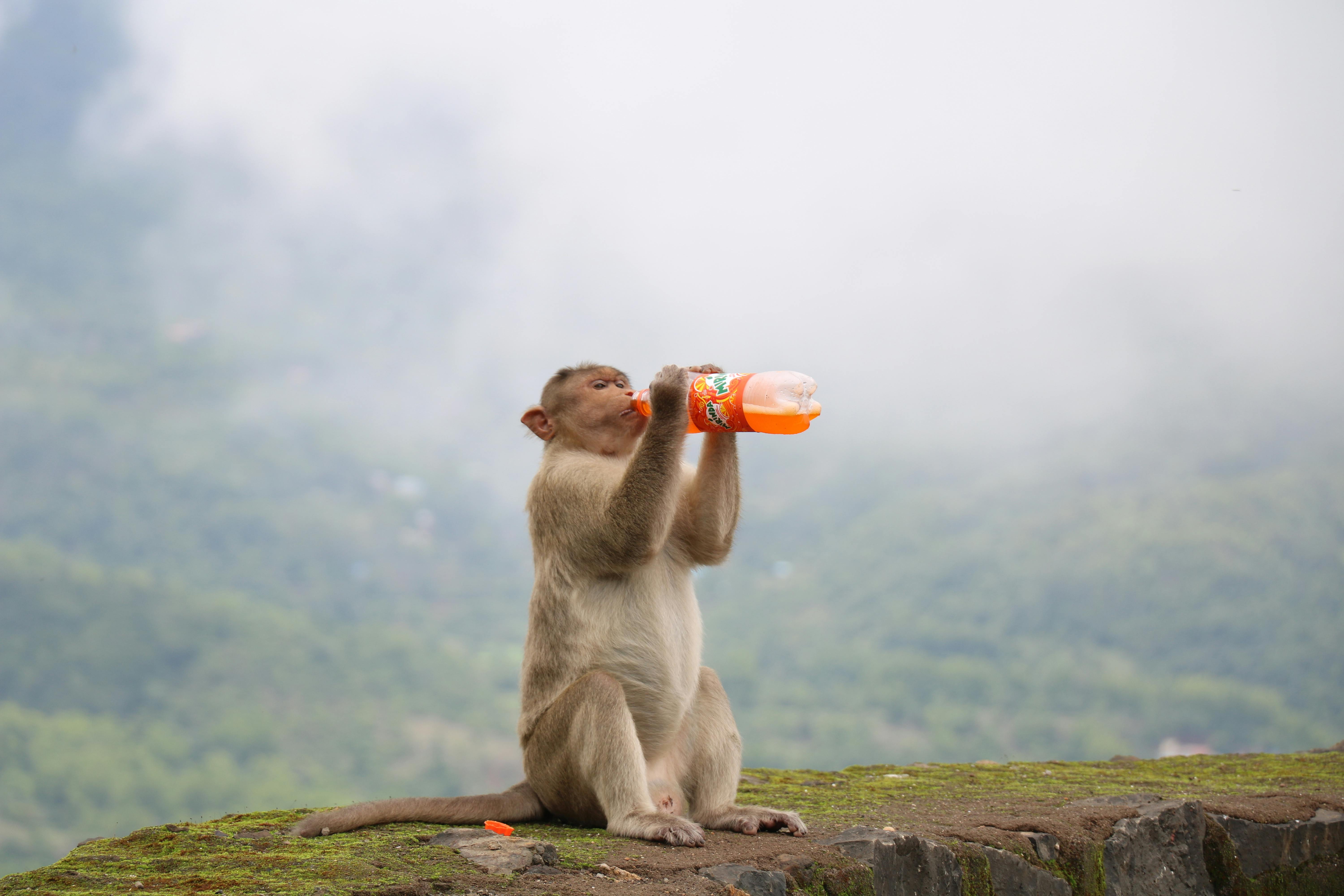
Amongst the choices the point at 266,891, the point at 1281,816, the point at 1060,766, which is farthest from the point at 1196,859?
the point at 266,891

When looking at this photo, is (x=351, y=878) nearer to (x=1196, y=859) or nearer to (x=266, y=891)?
(x=266, y=891)

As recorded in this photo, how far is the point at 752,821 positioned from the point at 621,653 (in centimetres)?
109

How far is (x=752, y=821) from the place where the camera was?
17.7ft

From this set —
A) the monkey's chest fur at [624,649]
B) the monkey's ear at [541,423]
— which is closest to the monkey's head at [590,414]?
the monkey's ear at [541,423]

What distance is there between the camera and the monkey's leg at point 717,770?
17.7 feet

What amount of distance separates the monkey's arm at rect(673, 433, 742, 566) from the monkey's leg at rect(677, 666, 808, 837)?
0.80m

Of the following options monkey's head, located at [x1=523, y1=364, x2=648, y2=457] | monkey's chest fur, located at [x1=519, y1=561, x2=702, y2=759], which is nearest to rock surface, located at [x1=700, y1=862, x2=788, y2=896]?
monkey's chest fur, located at [x1=519, y1=561, x2=702, y2=759]

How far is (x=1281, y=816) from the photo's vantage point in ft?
24.1

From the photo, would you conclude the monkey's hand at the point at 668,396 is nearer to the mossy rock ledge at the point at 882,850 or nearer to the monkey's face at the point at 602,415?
the monkey's face at the point at 602,415

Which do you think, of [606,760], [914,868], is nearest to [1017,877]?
[914,868]

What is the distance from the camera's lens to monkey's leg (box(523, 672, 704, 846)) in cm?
496

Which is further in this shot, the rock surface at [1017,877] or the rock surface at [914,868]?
the rock surface at [1017,877]

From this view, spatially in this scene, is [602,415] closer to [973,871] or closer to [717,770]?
[717,770]

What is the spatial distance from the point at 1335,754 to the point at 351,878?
37.9 ft
